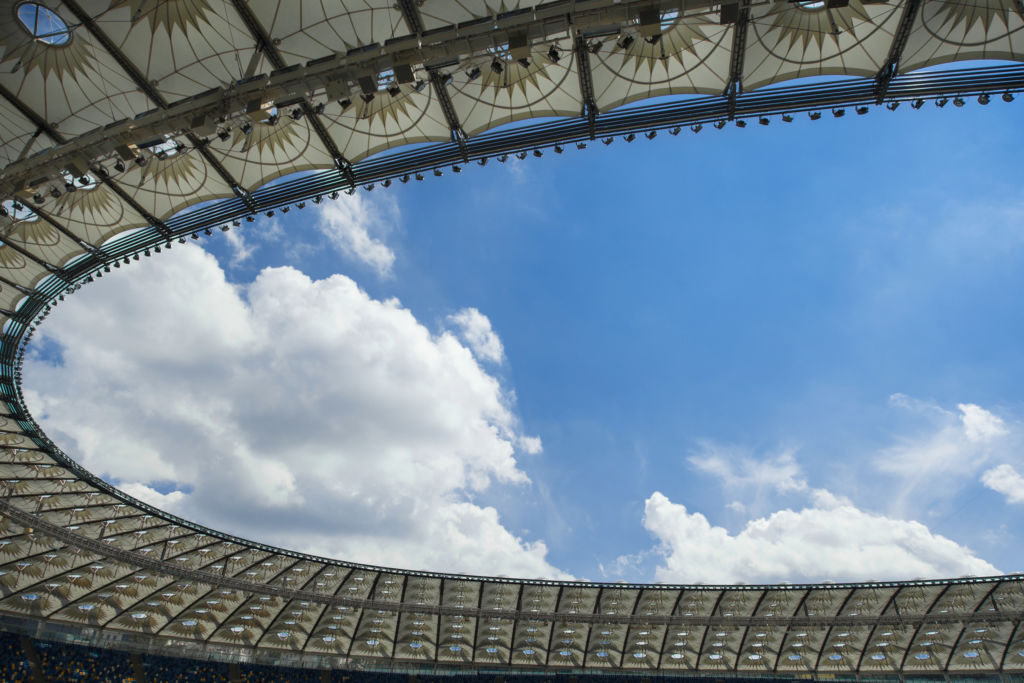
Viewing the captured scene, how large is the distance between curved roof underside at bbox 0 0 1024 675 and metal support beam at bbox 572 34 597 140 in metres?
0.07

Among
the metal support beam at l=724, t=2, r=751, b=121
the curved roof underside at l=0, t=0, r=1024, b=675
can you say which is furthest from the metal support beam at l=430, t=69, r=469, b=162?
the metal support beam at l=724, t=2, r=751, b=121

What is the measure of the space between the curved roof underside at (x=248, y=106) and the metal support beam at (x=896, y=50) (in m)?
0.05

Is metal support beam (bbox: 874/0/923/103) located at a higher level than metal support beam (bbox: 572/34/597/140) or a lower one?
lower

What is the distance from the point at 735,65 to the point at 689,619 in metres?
41.0

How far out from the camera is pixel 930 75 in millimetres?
18094

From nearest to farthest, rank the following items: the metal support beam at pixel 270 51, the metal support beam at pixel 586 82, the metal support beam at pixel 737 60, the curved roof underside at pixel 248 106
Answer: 1. the curved roof underside at pixel 248 106
2. the metal support beam at pixel 270 51
3. the metal support beam at pixel 737 60
4. the metal support beam at pixel 586 82

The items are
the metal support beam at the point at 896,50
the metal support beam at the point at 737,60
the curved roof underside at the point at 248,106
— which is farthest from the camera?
the metal support beam at the point at 737,60

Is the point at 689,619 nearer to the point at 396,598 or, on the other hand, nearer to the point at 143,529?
the point at 396,598

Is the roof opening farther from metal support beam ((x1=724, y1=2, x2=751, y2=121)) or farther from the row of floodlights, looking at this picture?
metal support beam ((x1=724, y1=2, x2=751, y2=121))

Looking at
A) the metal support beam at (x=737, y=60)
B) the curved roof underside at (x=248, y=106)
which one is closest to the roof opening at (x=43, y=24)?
the curved roof underside at (x=248, y=106)

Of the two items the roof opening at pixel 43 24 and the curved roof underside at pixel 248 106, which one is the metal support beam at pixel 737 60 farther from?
the roof opening at pixel 43 24

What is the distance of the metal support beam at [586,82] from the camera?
1856 centimetres

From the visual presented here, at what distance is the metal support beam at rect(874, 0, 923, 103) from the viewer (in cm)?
1688

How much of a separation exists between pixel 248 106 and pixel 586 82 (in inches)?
423
